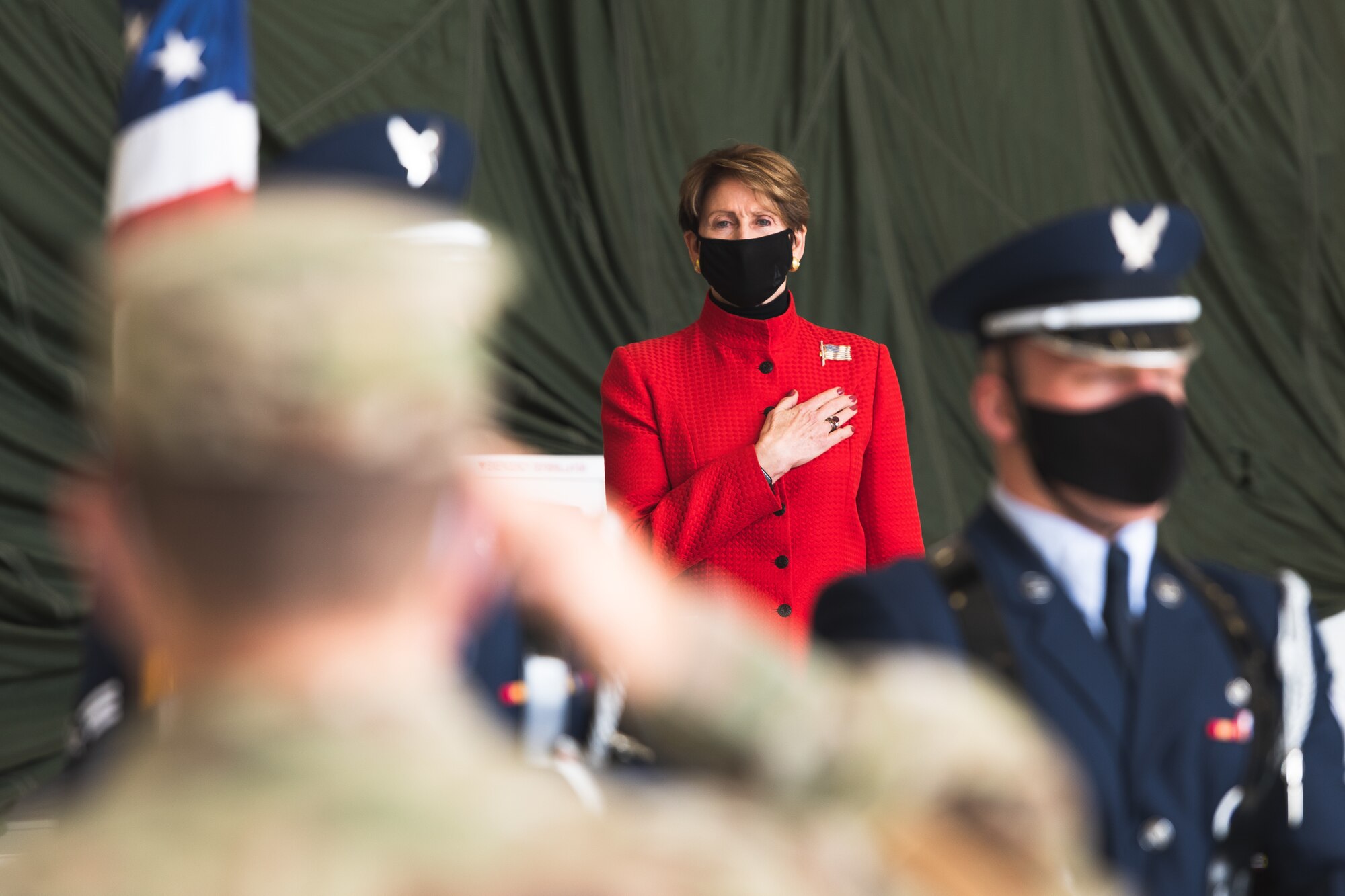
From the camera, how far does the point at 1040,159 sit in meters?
6.02

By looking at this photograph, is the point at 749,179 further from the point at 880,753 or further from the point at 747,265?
the point at 880,753

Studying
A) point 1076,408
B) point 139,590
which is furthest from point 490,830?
point 1076,408

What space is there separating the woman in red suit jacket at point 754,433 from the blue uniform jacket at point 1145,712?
2.79ft

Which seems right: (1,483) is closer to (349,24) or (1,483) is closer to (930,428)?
(349,24)

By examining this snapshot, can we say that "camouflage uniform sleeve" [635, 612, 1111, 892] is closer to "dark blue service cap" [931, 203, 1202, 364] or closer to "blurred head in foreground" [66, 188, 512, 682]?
"blurred head in foreground" [66, 188, 512, 682]

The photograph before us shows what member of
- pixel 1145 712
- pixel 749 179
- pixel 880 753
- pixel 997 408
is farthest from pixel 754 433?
pixel 880 753

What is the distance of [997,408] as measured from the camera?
1453mm

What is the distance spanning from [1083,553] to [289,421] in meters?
1.10

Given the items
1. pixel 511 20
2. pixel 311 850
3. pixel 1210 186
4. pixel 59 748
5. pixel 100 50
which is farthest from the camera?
pixel 1210 186

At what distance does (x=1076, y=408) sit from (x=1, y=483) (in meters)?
3.49

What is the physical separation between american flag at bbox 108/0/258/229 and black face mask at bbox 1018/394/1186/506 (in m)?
0.75

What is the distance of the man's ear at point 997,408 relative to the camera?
1441 mm

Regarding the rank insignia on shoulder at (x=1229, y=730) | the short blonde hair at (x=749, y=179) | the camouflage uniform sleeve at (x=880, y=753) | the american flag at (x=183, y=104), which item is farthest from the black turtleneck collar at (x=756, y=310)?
the camouflage uniform sleeve at (x=880, y=753)

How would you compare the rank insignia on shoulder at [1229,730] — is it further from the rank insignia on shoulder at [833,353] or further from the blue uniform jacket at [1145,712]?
the rank insignia on shoulder at [833,353]
